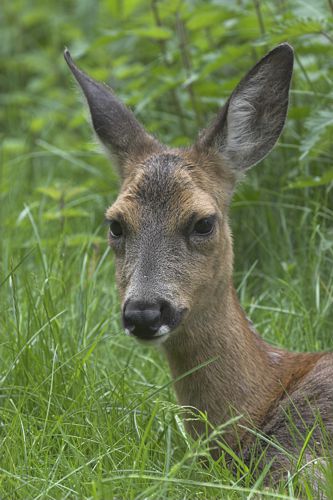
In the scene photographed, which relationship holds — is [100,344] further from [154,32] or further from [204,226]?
[154,32]

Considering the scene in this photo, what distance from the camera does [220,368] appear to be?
465cm

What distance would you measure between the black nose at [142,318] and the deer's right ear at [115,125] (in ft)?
3.98

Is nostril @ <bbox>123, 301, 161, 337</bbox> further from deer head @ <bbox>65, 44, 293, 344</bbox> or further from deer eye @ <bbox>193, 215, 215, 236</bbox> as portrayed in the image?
deer eye @ <bbox>193, 215, 215, 236</bbox>

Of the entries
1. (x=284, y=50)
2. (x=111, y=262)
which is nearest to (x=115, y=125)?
(x=284, y=50)

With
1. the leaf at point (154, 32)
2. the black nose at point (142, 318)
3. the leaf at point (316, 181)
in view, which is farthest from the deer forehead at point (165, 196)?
the leaf at point (154, 32)

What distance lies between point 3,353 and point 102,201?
2.32m

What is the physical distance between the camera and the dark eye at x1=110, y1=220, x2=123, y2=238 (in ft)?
15.4

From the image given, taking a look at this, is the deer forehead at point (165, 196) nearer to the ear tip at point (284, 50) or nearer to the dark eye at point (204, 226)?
the dark eye at point (204, 226)

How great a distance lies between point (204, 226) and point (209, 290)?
27 cm

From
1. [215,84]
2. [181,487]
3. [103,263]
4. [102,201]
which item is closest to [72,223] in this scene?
[102,201]

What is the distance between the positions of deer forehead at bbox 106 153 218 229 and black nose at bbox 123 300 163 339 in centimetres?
50

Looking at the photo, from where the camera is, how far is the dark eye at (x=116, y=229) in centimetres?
468

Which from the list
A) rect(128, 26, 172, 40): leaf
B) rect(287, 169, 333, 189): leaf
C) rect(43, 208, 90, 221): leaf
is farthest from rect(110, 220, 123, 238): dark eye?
rect(128, 26, 172, 40): leaf

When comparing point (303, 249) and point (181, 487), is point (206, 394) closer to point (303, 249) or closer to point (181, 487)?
point (181, 487)
